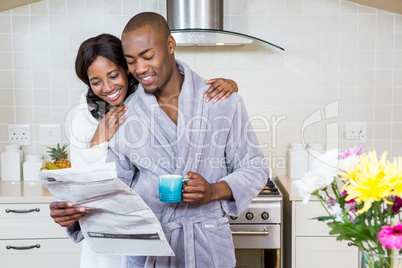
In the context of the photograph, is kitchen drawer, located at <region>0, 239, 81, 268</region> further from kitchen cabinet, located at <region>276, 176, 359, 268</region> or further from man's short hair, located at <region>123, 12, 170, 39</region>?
man's short hair, located at <region>123, 12, 170, 39</region>

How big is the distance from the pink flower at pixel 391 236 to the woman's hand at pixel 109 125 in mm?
1005

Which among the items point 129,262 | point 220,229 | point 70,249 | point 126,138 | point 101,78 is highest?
point 101,78

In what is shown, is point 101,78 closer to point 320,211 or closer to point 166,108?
point 166,108

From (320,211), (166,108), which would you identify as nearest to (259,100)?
(320,211)

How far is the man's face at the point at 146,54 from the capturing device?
1.56 metres

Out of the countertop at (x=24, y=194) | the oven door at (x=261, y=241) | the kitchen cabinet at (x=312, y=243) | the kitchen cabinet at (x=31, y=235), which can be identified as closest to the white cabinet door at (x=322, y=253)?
the kitchen cabinet at (x=312, y=243)

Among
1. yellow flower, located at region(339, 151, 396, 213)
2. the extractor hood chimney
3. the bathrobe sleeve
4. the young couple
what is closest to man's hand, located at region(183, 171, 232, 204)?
the young couple

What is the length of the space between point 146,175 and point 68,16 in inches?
66.3

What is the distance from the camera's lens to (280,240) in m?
2.62

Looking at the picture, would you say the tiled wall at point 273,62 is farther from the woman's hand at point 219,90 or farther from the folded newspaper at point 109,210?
the folded newspaper at point 109,210

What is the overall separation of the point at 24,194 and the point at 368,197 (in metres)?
2.10

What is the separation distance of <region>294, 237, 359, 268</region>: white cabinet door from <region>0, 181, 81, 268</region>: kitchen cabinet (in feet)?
3.82

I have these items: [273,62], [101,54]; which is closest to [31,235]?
[101,54]

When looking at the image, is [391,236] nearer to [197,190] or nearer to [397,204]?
[397,204]
